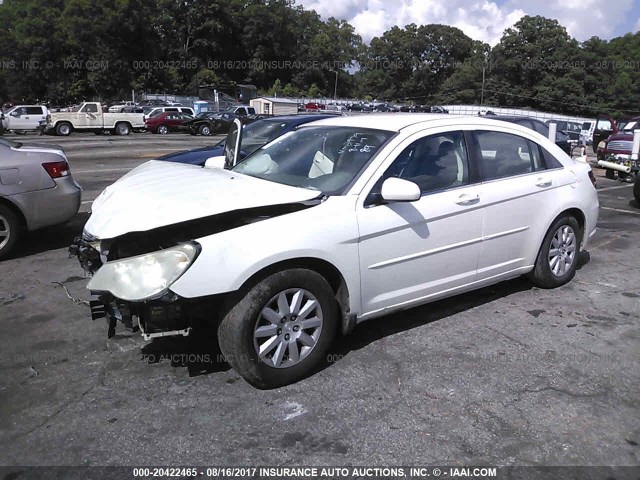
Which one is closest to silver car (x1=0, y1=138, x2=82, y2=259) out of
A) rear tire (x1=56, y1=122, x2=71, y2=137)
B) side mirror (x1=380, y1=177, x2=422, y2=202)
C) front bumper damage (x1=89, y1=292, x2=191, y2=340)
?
front bumper damage (x1=89, y1=292, x2=191, y2=340)

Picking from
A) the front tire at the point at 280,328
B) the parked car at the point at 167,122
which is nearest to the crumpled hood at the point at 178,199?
the front tire at the point at 280,328

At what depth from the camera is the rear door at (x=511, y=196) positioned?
14.6ft

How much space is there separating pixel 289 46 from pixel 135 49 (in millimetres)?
37739

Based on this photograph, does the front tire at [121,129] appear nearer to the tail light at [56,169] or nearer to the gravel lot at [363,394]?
the tail light at [56,169]

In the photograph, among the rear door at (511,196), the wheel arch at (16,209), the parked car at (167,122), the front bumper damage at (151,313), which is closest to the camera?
the front bumper damage at (151,313)

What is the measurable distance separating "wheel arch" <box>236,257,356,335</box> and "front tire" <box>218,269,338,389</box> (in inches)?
1.6

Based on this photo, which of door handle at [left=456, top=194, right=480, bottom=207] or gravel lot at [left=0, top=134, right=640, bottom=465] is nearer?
gravel lot at [left=0, top=134, right=640, bottom=465]

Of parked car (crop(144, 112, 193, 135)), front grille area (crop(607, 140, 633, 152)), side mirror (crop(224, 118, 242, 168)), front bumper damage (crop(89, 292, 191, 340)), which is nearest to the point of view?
front bumper damage (crop(89, 292, 191, 340))

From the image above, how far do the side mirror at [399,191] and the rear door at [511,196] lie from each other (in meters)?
0.96

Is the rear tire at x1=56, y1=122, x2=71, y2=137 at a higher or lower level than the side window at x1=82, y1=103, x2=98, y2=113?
lower

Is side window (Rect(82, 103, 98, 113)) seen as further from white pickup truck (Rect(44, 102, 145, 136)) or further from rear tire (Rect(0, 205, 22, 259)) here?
rear tire (Rect(0, 205, 22, 259))

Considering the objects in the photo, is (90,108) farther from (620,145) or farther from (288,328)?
(288,328)

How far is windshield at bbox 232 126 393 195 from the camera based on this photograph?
3931 mm

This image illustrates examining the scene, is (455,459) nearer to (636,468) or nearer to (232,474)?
(636,468)
